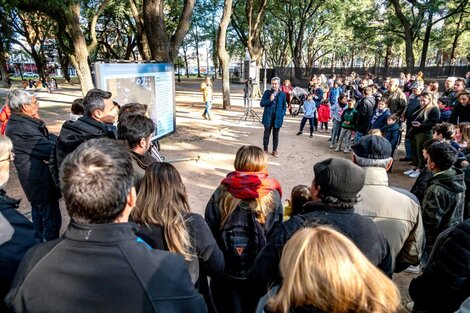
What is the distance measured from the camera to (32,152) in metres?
3.40

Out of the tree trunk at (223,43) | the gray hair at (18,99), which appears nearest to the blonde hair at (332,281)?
the gray hair at (18,99)

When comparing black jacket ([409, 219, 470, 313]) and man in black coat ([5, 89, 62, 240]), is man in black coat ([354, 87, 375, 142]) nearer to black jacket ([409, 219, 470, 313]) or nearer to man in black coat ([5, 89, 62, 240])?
black jacket ([409, 219, 470, 313])

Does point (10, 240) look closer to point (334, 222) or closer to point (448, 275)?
point (334, 222)

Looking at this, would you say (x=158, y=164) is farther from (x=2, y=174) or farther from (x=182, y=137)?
(x=182, y=137)

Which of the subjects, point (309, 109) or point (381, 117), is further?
point (309, 109)

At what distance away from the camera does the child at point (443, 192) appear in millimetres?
2859

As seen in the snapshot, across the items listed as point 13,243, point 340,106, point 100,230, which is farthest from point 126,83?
point 340,106

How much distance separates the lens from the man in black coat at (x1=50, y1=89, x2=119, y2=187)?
9.94ft

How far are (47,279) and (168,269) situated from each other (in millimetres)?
420

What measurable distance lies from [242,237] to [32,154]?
263cm

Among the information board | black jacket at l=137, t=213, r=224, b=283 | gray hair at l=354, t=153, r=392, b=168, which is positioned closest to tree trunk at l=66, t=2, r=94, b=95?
the information board

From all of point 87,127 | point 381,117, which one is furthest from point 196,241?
point 381,117

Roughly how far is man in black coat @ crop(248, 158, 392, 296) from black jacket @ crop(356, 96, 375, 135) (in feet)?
20.4

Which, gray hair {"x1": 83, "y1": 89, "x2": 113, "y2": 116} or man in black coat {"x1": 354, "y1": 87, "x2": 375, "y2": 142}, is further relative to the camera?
man in black coat {"x1": 354, "y1": 87, "x2": 375, "y2": 142}
